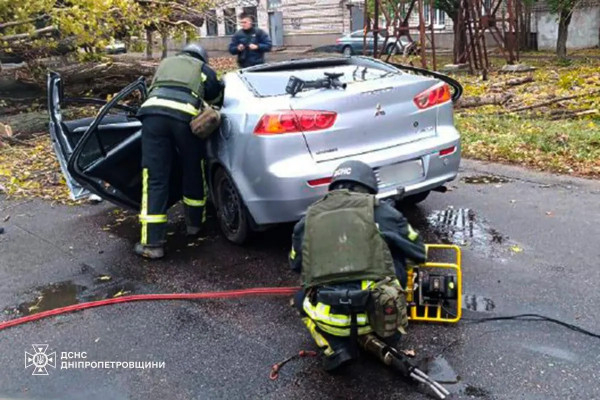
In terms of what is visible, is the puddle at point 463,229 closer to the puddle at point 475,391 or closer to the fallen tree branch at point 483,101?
the puddle at point 475,391

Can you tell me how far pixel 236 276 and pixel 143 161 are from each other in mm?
1265

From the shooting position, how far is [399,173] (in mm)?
4672

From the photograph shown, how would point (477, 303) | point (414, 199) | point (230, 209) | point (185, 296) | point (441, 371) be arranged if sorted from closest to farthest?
point (441, 371)
point (477, 303)
point (185, 296)
point (230, 209)
point (414, 199)

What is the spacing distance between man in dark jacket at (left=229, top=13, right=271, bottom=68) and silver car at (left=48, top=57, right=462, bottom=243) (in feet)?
11.5

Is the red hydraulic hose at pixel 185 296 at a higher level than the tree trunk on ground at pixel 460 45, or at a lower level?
lower

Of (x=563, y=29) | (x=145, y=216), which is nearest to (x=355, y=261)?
(x=145, y=216)

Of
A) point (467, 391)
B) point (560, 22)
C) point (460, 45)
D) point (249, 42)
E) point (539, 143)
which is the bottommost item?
point (467, 391)

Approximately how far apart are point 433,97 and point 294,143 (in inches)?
51.3

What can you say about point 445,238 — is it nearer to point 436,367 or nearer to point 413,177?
point 413,177

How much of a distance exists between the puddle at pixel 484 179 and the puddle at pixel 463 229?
1.05m

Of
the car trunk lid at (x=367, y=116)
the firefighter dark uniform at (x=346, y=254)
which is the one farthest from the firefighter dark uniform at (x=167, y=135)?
the firefighter dark uniform at (x=346, y=254)

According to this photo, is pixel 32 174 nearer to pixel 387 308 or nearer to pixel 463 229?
pixel 463 229

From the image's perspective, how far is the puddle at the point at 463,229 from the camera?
16.2 ft

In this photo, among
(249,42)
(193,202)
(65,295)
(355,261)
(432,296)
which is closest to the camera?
(355,261)
